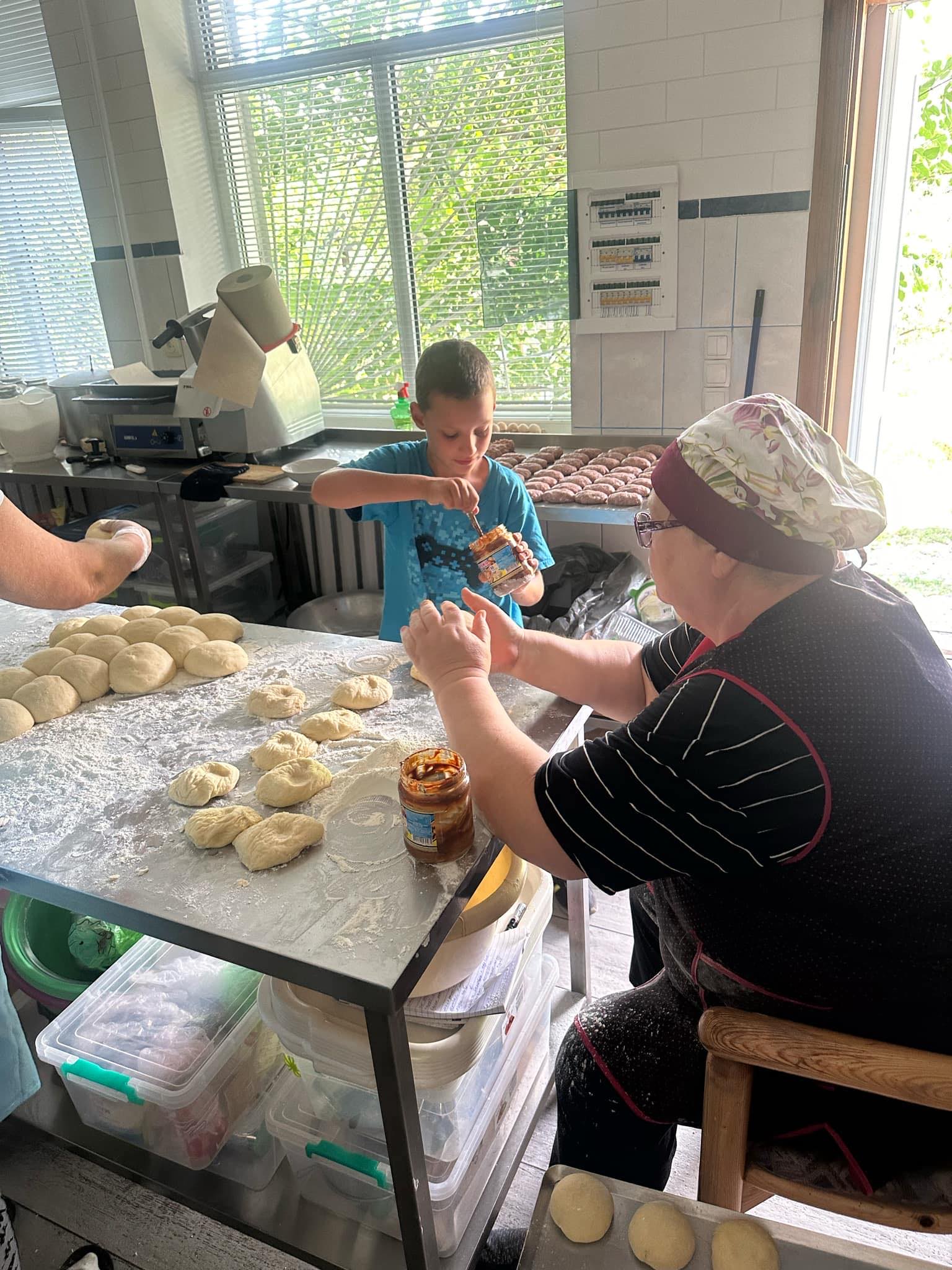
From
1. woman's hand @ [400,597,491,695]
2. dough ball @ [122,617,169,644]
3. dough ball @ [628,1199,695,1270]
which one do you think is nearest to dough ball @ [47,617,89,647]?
dough ball @ [122,617,169,644]

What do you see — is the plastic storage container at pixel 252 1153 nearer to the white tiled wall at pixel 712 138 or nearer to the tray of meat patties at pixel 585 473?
the tray of meat patties at pixel 585 473

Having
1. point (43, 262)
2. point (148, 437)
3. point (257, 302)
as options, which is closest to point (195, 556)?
point (148, 437)

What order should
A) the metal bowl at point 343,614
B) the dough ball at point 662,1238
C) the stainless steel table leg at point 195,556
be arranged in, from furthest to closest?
the metal bowl at point 343,614
the stainless steel table leg at point 195,556
the dough ball at point 662,1238

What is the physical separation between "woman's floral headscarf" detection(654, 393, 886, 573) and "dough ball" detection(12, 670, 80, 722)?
1119mm

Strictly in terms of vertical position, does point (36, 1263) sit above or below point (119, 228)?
below

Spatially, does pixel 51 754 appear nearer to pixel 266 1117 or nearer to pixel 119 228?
pixel 266 1117

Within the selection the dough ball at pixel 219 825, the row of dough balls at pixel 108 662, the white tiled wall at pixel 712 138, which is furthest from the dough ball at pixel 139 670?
the white tiled wall at pixel 712 138

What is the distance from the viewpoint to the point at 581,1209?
1.03 meters

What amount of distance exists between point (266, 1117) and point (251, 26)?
409 cm

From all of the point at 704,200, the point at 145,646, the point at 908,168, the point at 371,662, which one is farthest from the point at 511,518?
the point at 908,168

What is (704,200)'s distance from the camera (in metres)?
2.76

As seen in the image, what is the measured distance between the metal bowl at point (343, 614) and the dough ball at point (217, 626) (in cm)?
176

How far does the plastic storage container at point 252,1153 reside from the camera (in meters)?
1.42

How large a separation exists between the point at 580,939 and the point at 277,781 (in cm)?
94
